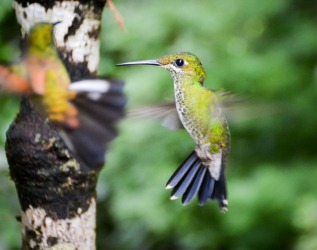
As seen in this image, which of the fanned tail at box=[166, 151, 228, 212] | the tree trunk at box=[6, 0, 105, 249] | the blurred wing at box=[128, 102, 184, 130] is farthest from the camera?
the tree trunk at box=[6, 0, 105, 249]

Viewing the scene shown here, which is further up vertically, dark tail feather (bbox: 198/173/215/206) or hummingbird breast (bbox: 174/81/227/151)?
hummingbird breast (bbox: 174/81/227/151)

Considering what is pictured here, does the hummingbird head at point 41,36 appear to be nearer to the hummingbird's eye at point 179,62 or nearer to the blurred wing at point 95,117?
the blurred wing at point 95,117

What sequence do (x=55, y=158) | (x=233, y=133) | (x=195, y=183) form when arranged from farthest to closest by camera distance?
(x=233, y=133)
(x=55, y=158)
(x=195, y=183)

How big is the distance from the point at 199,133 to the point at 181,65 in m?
0.24

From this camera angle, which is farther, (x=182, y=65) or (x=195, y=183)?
(x=195, y=183)

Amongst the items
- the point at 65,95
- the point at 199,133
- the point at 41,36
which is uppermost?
the point at 41,36

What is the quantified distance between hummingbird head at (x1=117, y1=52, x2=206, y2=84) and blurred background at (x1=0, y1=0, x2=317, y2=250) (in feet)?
8.04

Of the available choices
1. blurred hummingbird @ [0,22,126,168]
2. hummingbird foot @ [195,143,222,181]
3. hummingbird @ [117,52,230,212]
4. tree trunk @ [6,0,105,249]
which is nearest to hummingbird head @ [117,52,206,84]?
hummingbird @ [117,52,230,212]

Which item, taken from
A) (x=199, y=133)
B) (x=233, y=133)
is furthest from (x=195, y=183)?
(x=233, y=133)

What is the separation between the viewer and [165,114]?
6.49 feet

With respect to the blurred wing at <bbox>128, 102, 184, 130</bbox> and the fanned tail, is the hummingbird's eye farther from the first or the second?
the fanned tail

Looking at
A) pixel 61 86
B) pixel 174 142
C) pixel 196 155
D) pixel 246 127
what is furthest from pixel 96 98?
pixel 246 127

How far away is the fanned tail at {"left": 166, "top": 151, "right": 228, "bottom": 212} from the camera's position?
6.63ft

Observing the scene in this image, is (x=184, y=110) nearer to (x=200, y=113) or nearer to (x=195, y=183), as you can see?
(x=200, y=113)
